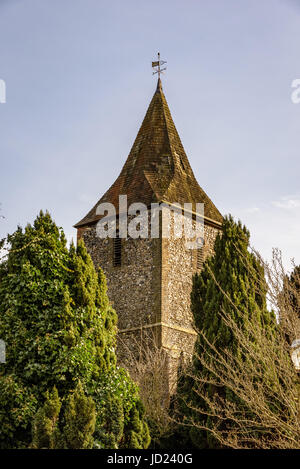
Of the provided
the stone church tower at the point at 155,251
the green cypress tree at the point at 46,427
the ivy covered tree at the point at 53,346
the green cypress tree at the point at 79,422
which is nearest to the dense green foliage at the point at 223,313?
the ivy covered tree at the point at 53,346

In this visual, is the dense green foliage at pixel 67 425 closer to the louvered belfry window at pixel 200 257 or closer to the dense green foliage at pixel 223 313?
the dense green foliage at pixel 223 313

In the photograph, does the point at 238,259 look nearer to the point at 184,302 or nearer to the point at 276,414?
the point at 276,414

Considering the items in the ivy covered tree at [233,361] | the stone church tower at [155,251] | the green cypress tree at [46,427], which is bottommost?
the green cypress tree at [46,427]

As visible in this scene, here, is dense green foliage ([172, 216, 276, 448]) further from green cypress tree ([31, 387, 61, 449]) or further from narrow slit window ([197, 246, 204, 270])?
narrow slit window ([197, 246, 204, 270])

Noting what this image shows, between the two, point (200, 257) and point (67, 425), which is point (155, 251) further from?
point (67, 425)

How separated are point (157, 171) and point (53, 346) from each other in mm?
17839

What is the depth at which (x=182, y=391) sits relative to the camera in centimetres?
1638

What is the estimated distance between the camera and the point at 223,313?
15.0 m

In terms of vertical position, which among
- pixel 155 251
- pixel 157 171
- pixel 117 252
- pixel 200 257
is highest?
pixel 157 171

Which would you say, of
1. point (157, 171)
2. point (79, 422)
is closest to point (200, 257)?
point (157, 171)

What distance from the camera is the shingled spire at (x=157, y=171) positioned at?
90.1 ft

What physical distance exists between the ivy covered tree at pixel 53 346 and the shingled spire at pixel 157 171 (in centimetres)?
1465

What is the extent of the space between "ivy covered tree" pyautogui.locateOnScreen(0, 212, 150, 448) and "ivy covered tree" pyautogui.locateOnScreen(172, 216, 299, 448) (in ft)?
7.27
